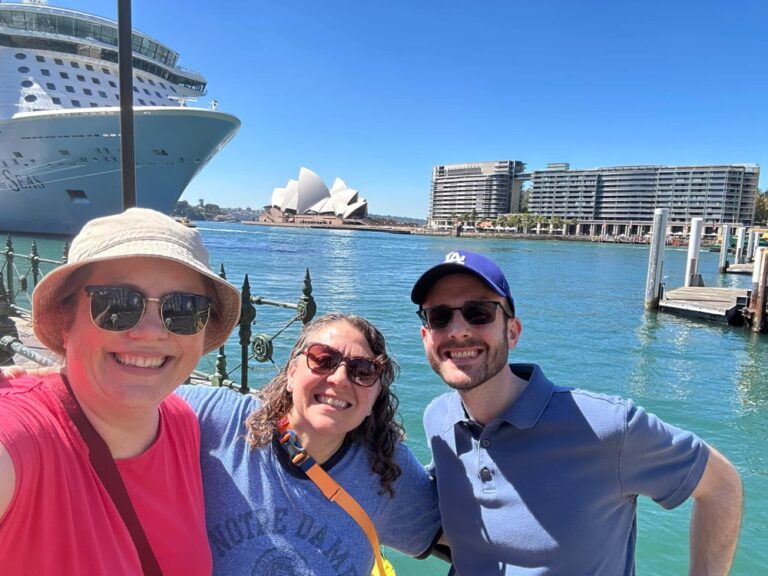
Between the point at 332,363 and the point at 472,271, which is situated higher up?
the point at 472,271

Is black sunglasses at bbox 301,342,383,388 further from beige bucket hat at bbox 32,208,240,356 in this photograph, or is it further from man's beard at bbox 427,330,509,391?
beige bucket hat at bbox 32,208,240,356

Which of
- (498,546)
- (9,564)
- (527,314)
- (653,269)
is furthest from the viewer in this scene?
(653,269)

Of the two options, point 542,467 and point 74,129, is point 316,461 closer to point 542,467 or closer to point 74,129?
point 542,467

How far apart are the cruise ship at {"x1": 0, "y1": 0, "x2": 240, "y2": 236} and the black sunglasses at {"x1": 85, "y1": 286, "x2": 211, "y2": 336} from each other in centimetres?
3051

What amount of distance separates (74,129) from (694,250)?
32988mm

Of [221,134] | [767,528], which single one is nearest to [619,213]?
[221,134]

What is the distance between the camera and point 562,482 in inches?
64.6

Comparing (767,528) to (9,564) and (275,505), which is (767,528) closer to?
(275,505)

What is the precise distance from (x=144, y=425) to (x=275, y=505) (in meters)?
0.47

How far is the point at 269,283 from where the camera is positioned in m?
23.0

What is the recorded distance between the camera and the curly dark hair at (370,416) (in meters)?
1.65

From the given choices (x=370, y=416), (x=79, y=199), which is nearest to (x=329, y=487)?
(x=370, y=416)

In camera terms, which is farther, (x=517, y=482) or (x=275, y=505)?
(x=517, y=482)

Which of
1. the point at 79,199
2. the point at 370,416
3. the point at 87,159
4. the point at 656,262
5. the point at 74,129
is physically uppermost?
the point at 74,129
